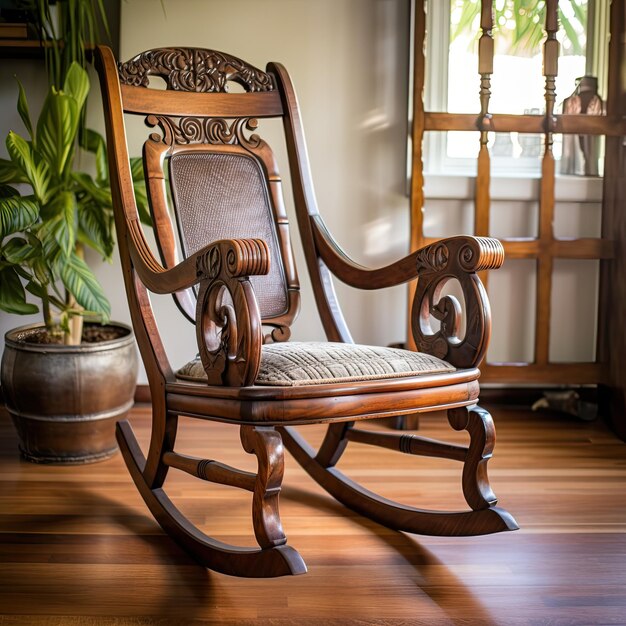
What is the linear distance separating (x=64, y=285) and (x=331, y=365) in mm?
946

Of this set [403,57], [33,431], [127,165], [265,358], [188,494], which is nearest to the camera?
[265,358]

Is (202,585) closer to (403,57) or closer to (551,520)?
(551,520)

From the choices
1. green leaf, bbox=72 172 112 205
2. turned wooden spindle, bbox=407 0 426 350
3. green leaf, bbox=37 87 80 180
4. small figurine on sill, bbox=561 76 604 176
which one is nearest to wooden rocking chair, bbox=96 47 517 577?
green leaf, bbox=37 87 80 180

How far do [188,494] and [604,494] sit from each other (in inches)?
40.4

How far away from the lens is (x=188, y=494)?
6.84 ft

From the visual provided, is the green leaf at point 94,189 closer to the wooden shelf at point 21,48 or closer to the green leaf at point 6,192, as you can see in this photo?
the green leaf at point 6,192

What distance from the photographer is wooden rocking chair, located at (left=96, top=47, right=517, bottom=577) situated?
1.47m

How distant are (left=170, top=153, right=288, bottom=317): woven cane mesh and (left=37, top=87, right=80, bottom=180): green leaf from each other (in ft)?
1.21

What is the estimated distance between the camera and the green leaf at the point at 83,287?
2135mm

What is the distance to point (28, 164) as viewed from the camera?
→ 2.15 m

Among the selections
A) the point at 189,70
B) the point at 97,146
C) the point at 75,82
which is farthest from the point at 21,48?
the point at 189,70

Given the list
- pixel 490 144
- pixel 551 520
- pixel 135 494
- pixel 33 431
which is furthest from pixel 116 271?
pixel 551 520

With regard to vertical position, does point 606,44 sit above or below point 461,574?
above

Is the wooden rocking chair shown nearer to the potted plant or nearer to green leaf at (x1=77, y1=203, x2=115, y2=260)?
the potted plant
